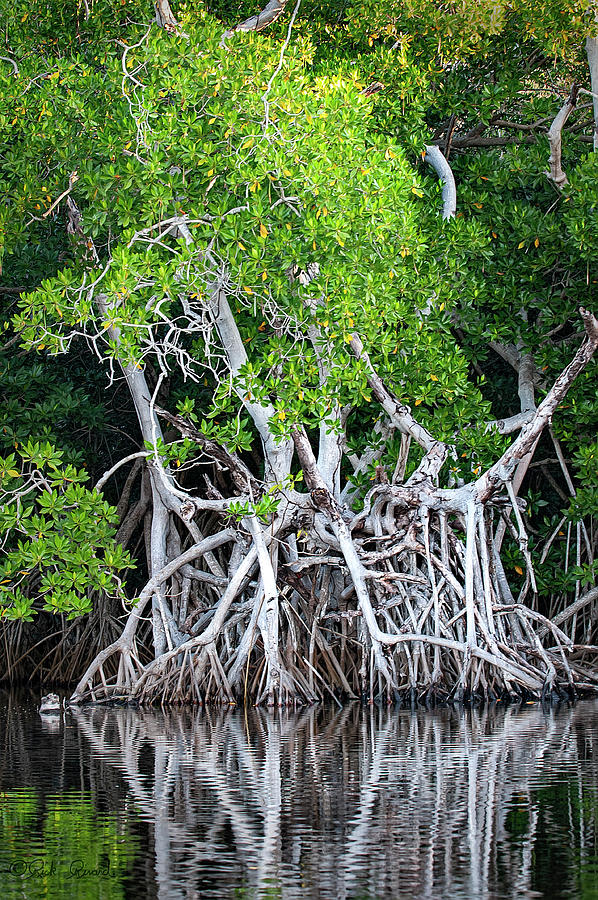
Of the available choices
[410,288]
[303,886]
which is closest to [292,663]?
[410,288]

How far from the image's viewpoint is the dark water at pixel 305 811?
379 cm

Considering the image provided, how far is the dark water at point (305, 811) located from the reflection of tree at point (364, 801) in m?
0.01

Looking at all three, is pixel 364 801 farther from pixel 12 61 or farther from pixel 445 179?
pixel 445 179

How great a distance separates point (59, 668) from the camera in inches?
476

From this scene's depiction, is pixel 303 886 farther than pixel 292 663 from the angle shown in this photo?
No

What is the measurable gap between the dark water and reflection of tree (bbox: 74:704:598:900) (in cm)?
1

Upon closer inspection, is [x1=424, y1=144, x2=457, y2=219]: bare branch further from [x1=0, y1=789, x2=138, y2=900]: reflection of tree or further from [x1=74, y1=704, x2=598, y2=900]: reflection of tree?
[x1=0, y1=789, x2=138, y2=900]: reflection of tree

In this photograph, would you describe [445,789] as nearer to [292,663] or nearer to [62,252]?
[292,663]

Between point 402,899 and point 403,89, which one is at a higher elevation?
point 403,89

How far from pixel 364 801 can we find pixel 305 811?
0.30 m

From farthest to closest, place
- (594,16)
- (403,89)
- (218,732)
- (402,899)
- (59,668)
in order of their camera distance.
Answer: (59,668) < (403,89) < (594,16) < (218,732) < (402,899)

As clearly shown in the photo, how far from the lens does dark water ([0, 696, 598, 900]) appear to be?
A: 379cm

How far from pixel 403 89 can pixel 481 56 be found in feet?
3.27

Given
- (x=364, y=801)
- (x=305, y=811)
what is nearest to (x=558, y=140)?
(x=364, y=801)
